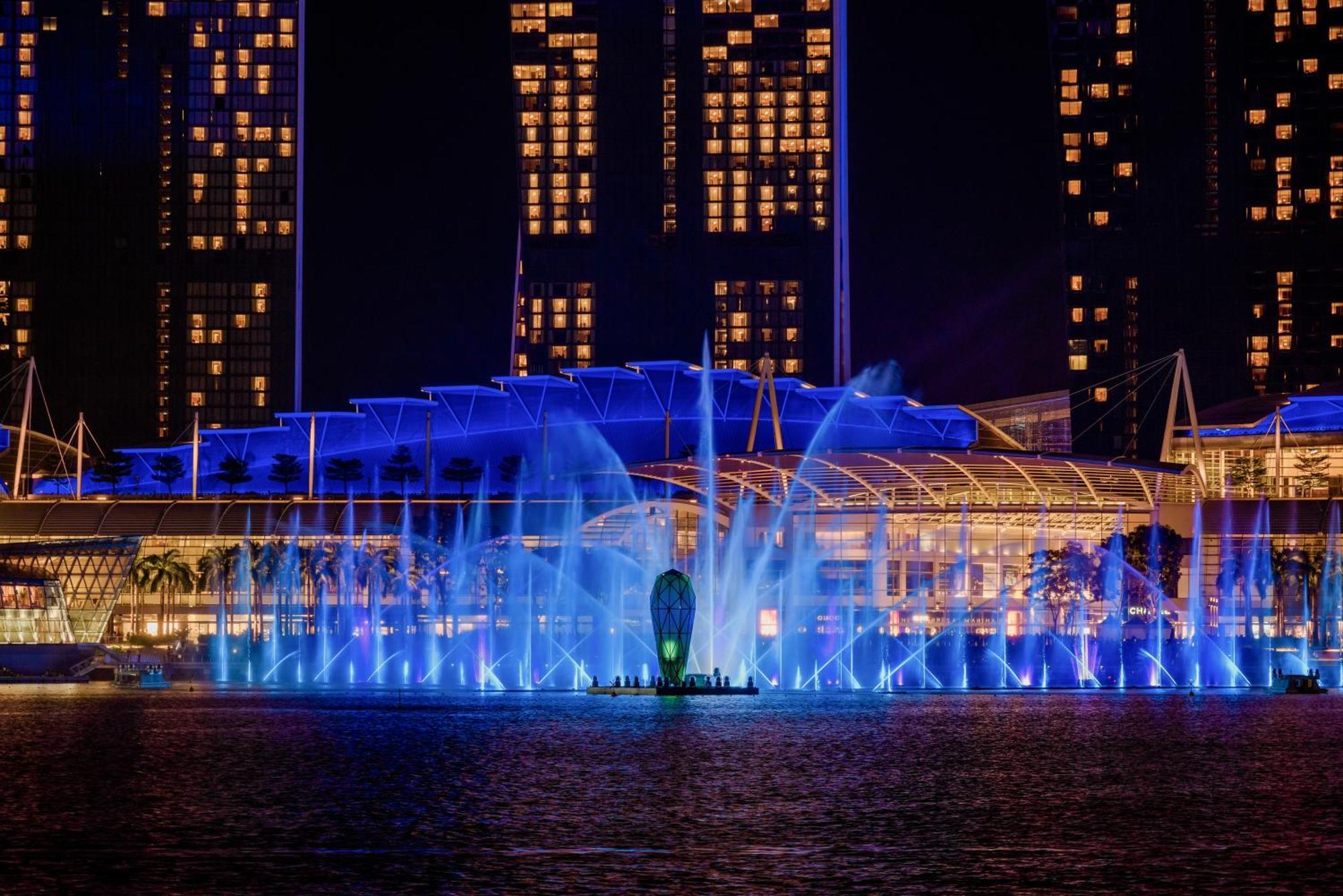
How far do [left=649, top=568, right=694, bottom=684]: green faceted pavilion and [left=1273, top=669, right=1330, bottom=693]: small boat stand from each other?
21.9m

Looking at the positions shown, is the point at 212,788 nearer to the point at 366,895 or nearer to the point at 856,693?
the point at 366,895

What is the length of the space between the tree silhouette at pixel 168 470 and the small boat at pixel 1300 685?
10448 cm

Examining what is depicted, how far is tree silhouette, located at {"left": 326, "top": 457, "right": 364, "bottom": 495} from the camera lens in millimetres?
150500

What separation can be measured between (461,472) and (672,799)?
11752 centimetres

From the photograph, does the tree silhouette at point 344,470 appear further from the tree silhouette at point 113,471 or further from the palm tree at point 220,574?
the palm tree at point 220,574

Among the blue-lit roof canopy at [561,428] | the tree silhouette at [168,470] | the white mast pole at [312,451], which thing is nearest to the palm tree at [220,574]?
the white mast pole at [312,451]

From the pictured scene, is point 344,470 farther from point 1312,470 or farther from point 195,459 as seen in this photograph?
point 1312,470

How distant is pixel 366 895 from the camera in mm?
23938

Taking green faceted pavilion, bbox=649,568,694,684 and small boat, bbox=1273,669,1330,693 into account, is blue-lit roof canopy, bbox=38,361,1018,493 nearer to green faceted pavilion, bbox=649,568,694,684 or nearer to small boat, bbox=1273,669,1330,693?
small boat, bbox=1273,669,1330,693

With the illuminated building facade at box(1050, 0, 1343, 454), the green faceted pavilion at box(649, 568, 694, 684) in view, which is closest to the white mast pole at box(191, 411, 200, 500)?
the green faceted pavilion at box(649, 568, 694, 684)

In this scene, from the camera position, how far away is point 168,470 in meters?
152

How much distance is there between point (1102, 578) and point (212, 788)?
7208 cm

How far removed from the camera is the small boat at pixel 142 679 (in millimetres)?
73250

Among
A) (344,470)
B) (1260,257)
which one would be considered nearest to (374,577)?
(344,470)
